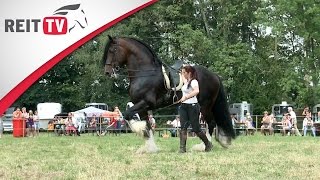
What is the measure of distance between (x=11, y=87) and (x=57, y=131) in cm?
1521

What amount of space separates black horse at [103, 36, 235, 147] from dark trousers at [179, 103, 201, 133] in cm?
78

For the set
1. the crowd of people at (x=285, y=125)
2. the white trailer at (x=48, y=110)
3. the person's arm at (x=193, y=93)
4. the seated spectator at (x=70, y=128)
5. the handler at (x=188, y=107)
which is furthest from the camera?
the white trailer at (x=48, y=110)

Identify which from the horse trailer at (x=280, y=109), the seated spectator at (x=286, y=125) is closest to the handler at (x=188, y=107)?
the seated spectator at (x=286, y=125)

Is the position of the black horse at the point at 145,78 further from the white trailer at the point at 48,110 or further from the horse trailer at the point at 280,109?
the white trailer at the point at 48,110

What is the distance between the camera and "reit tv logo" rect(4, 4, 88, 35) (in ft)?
47.7

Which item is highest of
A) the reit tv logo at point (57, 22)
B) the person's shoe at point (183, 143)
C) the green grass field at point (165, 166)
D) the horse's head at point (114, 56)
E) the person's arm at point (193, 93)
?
the reit tv logo at point (57, 22)

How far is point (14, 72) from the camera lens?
45.6 ft

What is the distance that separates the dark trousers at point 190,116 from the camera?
1183 cm

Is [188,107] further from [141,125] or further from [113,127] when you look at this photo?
[113,127]

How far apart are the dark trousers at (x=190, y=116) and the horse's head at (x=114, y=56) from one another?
1.75 metres

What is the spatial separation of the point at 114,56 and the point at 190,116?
7.14ft

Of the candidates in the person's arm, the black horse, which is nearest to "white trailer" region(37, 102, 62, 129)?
the black horse

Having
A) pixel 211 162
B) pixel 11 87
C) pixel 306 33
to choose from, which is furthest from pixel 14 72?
pixel 306 33

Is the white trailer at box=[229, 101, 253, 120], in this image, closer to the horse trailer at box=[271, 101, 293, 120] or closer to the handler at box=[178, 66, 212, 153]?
the horse trailer at box=[271, 101, 293, 120]
